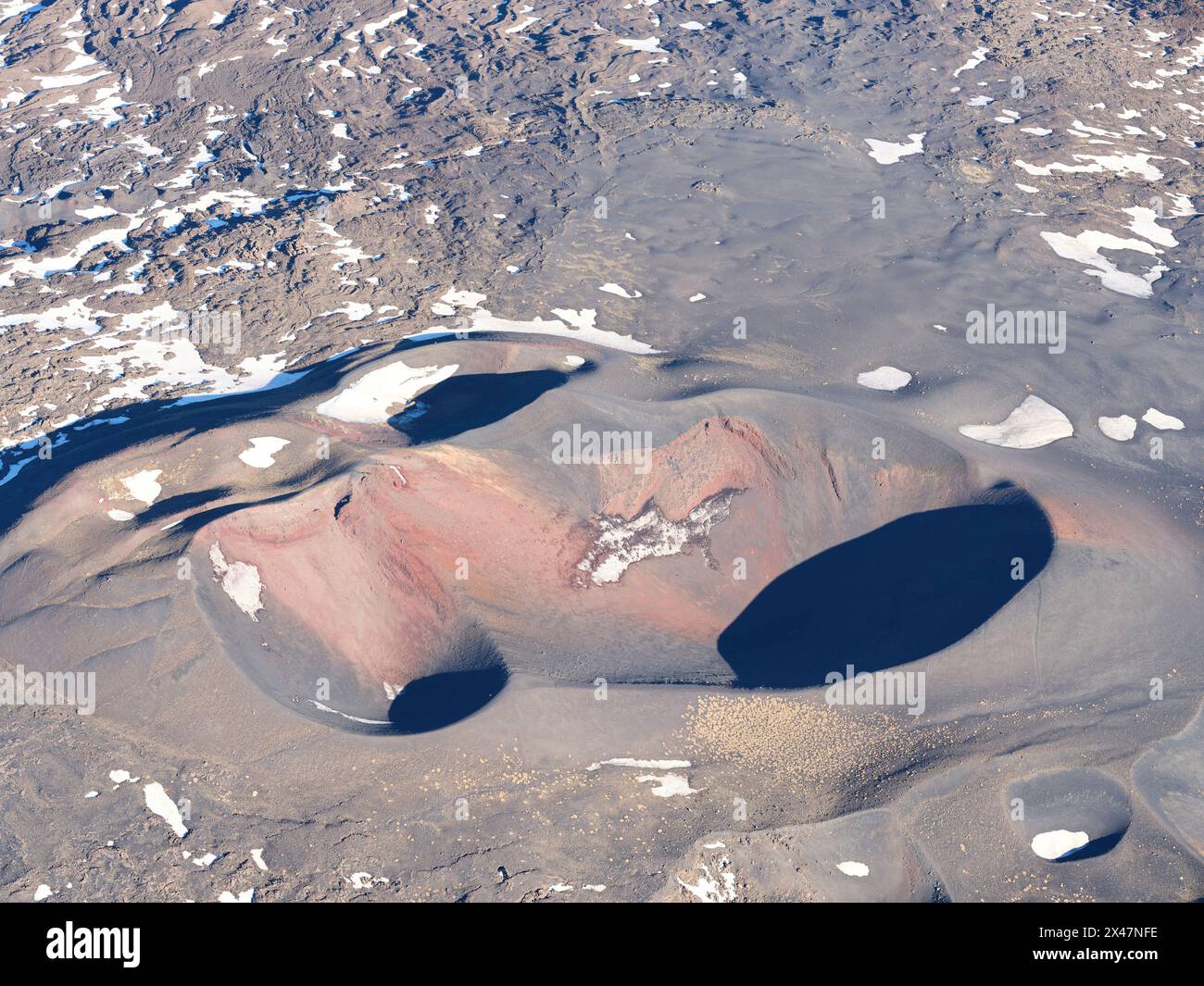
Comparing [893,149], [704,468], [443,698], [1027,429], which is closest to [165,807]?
[443,698]

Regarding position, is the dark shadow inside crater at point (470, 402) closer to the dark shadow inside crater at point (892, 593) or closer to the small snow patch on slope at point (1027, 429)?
the dark shadow inside crater at point (892, 593)

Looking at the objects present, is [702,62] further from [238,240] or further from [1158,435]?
[1158,435]

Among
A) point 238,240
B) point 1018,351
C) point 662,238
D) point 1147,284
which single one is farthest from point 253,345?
point 1147,284

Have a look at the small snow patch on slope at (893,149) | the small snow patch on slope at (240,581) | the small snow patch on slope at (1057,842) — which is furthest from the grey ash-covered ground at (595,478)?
the small snow patch on slope at (893,149)

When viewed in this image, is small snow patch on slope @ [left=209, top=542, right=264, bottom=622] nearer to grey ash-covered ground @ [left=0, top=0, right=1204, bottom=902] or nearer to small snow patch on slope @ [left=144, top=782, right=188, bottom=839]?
grey ash-covered ground @ [left=0, top=0, right=1204, bottom=902]

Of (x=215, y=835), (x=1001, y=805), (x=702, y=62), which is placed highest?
(x=702, y=62)
